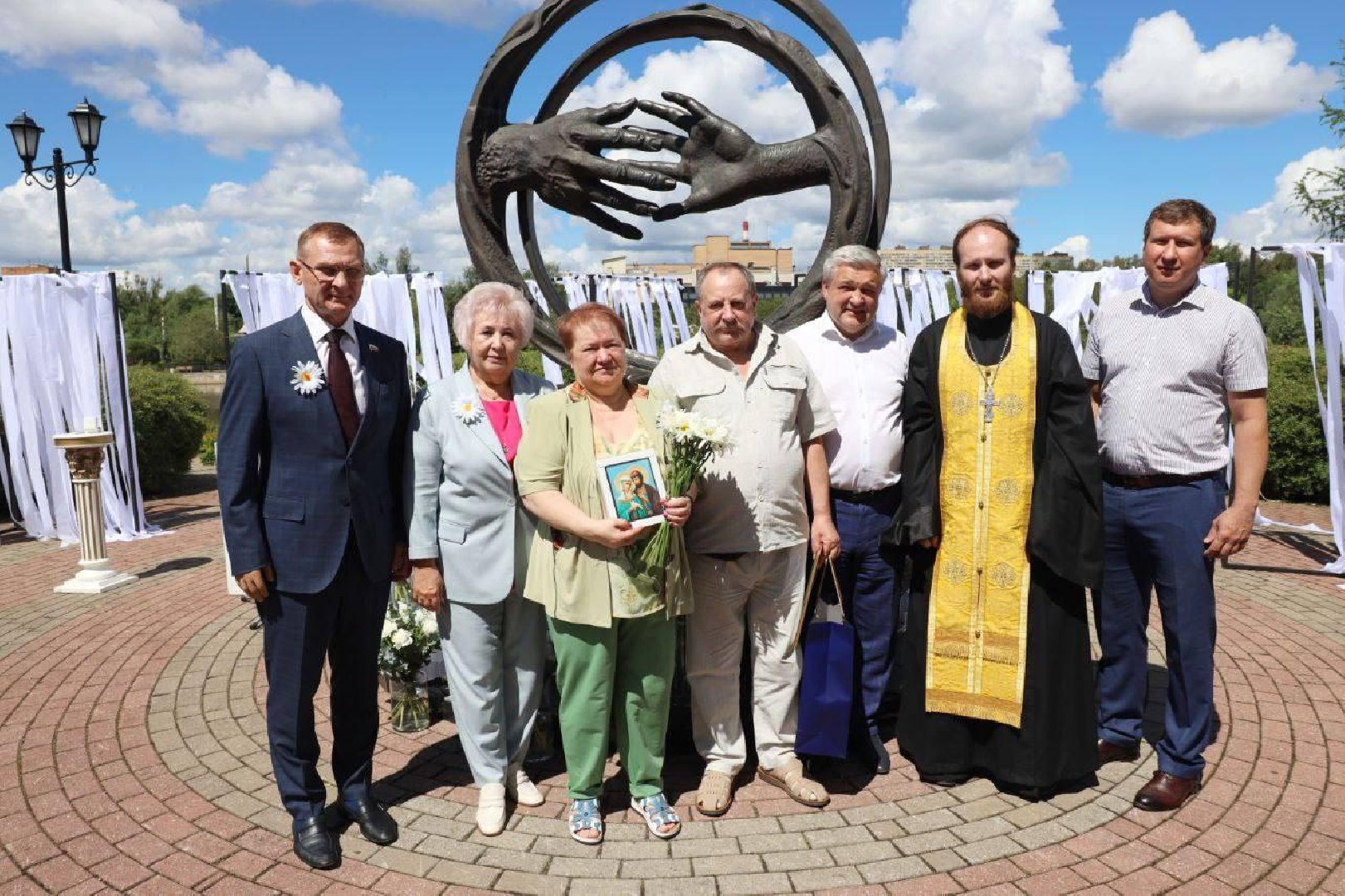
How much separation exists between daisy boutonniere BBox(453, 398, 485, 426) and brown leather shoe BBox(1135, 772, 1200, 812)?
9.54ft

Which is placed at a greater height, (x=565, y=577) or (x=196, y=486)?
(x=565, y=577)

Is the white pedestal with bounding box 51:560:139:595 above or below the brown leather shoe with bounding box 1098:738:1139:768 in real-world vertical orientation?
above

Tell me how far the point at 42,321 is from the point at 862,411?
8856 millimetres

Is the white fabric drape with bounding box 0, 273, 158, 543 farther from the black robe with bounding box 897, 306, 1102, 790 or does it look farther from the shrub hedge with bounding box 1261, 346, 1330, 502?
the shrub hedge with bounding box 1261, 346, 1330, 502

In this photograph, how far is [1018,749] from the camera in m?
3.31

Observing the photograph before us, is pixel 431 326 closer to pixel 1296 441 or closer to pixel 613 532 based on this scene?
pixel 613 532

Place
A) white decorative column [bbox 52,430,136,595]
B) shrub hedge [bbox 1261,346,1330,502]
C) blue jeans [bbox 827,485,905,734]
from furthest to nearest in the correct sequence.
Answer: shrub hedge [bbox 1261,346,1330,502] → white decorative column [bbox 52,430,136,595] → blue jeans [bbox 827,485,905,734]

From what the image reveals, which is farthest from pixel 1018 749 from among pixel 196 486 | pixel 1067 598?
pixel 196 486

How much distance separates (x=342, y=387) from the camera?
113 inches

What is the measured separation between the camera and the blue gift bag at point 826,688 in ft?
10.5

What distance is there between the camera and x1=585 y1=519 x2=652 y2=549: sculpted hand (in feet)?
9.15

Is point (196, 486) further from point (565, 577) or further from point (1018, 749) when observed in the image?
point (1018, 749)

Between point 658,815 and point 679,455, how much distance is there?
136 centimetres

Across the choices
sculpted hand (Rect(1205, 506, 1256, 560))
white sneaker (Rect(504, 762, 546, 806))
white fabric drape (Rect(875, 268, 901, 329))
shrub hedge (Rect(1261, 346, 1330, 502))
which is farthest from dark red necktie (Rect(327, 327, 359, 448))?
white fabric drape (Rect(875, 268, 901, 329))
